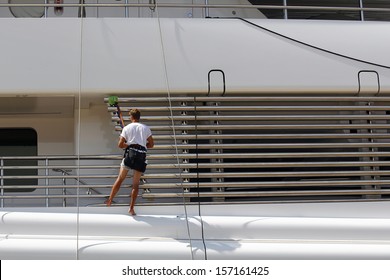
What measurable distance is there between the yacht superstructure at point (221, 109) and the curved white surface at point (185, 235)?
0.09 ft

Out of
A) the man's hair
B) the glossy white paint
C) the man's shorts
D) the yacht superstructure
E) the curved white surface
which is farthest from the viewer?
the glossy white paint

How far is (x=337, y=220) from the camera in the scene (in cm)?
534

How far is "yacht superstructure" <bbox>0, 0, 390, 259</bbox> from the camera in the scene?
562cm

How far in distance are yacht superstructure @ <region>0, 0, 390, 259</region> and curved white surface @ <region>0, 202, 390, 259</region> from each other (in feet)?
0.09

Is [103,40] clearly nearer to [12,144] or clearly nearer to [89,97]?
[89,97]

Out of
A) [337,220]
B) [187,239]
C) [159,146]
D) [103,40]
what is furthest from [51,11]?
[337,220]

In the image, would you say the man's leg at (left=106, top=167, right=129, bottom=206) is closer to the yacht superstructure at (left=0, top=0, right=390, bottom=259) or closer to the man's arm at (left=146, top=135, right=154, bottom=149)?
the yacht superstructure at (left=0, top=0, right=390, bottom=259)

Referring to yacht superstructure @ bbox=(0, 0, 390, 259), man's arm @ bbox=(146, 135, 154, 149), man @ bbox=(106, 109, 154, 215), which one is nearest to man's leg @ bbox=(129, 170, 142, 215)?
man @ bbox=(106, 109, 154, 215)

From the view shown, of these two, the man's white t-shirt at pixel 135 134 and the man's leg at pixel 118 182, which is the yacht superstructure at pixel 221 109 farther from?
the man's white t-shirt at pixel 135 134

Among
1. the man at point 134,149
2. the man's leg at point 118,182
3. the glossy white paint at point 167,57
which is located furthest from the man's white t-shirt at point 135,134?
the glossy white paint at point 167,57

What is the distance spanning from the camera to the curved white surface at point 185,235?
4.85 m

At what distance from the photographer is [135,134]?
5.23 meters

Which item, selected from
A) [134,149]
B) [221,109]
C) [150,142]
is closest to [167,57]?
[221,109]

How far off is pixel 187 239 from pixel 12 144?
2525 millimetres
